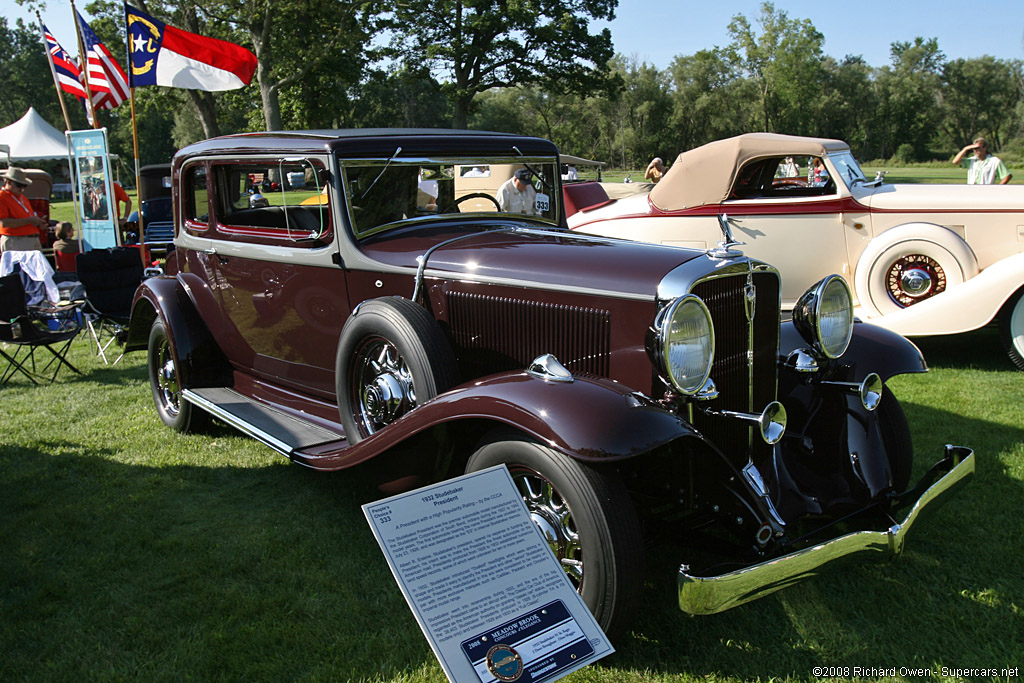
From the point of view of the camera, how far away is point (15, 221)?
8.62 metres

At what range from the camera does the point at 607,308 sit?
290 cm

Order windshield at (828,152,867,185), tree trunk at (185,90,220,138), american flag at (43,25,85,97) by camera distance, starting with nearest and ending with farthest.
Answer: windshield at (828,152,867,185), american flag at (43,25,85,97), tree trunk at (185,90,220,138)

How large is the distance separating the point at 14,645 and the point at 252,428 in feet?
4.54

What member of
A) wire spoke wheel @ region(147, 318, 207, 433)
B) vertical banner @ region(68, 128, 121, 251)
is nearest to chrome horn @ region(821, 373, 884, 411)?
wire spoke wheel @ region(147, 318, 207, 433)

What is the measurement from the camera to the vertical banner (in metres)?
10.1

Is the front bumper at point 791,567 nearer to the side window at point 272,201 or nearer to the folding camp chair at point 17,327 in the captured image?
the side window at point 272,201

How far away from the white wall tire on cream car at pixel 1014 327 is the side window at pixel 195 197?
19.1 ft

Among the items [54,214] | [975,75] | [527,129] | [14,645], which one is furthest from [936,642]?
[975,75]

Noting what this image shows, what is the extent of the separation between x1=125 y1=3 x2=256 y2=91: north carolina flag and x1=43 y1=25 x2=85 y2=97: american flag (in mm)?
2491

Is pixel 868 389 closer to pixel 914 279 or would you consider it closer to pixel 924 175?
pixel 914 279

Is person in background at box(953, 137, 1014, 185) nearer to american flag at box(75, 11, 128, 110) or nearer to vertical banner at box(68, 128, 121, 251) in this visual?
vertical banner at box(68, 128, 121, 251)

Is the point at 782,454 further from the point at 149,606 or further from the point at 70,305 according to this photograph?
the point at 70,305

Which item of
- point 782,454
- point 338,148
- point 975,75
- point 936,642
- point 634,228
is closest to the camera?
point 936,642

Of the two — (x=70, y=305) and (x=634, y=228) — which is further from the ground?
(x=634, y=228)
